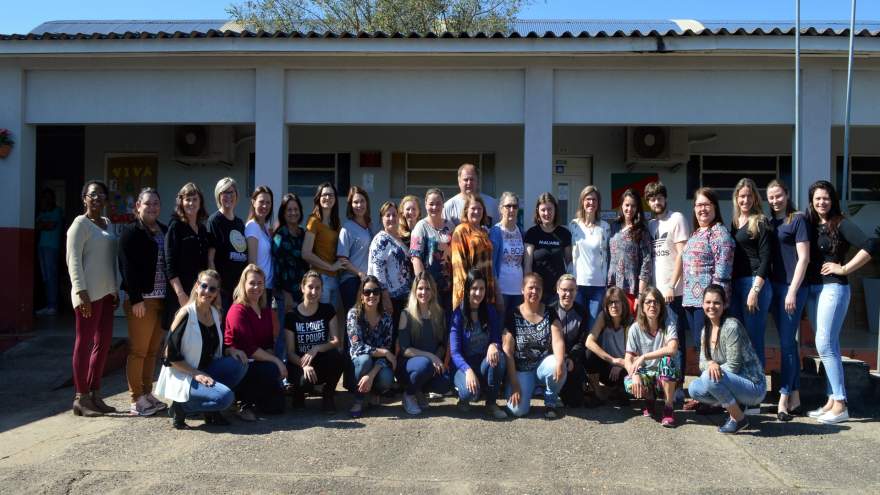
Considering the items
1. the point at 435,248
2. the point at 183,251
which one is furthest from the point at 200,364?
the point at 435,248

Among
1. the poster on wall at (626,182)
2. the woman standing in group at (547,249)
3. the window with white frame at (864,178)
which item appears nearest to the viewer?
the woman standing in group at (547,249)

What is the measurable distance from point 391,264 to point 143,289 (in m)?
1.95

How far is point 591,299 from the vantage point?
19.4 ft

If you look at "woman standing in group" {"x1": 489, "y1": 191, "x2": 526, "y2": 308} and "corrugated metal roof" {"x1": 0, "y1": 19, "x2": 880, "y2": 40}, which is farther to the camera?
"corrugated metal roof" {"x1": 0, "y1": 19, "x2": 880, "y2": 40}

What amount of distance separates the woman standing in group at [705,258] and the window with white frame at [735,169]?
207 inches

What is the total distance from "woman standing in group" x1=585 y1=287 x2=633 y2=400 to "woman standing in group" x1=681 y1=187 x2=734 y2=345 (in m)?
0.51

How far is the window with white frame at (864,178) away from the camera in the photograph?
10398 mm

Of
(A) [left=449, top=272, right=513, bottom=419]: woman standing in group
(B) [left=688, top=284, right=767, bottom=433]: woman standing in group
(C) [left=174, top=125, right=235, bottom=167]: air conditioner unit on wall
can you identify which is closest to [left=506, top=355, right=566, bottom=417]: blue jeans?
(A) [left=449, top=272, right=513, bottom=419]: woman standing in group

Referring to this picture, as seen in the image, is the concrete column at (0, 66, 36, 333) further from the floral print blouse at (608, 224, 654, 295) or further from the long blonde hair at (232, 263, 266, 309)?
the floral print blouse at (608, 224, 654, 295)

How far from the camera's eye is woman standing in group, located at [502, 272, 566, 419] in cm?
543

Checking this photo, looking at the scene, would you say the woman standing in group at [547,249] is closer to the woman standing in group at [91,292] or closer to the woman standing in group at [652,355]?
the woman standing in group at [652,355]

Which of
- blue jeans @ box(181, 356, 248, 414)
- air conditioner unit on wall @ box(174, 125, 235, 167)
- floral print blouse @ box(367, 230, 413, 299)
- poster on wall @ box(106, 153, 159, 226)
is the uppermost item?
air conditioner unit on wall @ box(174, 125, 235, 167)

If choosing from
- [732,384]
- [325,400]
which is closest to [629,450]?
[732,384]

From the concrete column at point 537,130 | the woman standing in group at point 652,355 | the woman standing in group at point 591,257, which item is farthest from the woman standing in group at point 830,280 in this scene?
the concrete column at point 537,130
